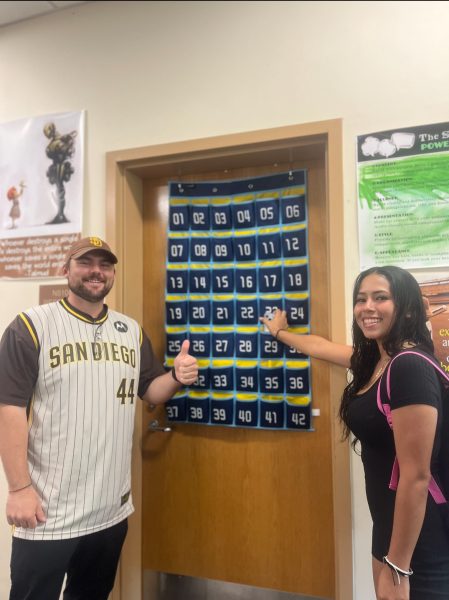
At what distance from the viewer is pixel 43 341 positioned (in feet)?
4.31

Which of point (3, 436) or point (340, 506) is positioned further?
point (340, 506)

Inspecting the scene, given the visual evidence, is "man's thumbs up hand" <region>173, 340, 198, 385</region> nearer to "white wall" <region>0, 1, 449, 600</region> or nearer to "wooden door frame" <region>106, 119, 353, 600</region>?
"wooden door frame" <region>106, 119, 353, 600</region>

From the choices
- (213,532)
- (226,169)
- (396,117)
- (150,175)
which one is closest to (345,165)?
(396,117)

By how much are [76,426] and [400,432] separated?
931mm

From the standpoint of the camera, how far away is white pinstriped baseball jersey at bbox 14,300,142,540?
4.18ft

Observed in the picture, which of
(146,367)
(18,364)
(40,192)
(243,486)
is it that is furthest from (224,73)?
(243,486)

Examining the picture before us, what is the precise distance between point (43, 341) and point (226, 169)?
3.34ft

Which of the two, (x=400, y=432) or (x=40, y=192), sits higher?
(x=40, y=192)

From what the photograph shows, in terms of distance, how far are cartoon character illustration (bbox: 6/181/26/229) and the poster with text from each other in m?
1.43

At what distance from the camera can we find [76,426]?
1308 mm

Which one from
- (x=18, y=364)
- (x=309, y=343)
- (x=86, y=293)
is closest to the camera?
(x=18, y=364)

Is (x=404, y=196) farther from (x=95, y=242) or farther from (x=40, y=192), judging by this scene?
(x=40, y=192)

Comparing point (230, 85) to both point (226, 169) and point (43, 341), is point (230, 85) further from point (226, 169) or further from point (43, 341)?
point (43, 341)

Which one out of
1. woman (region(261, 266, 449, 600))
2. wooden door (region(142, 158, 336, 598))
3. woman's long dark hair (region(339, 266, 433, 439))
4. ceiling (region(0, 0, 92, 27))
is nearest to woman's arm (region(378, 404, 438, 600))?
woman (region(261, 266, 449, 600))
